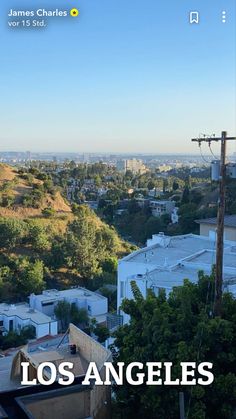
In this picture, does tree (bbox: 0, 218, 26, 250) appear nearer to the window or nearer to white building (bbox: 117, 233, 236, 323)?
the window

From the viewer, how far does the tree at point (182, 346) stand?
7.36 meters

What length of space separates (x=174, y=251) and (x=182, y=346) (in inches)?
386

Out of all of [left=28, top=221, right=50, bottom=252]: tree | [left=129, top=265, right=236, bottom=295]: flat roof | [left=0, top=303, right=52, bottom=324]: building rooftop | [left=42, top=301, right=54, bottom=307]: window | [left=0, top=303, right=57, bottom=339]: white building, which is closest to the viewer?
[left=129, top=265, right=236, bottom=295]: flat roof

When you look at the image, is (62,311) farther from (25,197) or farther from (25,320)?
(25,197)

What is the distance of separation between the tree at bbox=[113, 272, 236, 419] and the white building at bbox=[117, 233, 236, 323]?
3403 millimetres

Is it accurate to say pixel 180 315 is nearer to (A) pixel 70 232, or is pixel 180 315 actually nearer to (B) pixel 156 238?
(B) pixel 156 238

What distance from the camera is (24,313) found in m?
25.0

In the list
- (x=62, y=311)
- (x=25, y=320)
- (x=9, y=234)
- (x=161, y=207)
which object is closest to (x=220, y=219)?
(x=25, y=320)

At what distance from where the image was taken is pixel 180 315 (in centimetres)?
808

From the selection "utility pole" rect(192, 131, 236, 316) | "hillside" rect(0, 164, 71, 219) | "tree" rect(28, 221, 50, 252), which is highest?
"utility pole" rect(192, 131, 236, 316)

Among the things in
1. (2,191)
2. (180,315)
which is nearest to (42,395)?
(180,315)

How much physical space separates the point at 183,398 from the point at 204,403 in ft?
1.36

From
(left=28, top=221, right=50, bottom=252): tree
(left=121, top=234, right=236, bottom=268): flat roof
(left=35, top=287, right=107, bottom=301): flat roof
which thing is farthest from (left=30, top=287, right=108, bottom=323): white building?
(left=28, top=221, right=50, bottom=252): tree

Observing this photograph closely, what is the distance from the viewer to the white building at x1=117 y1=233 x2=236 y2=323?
43.0ft
